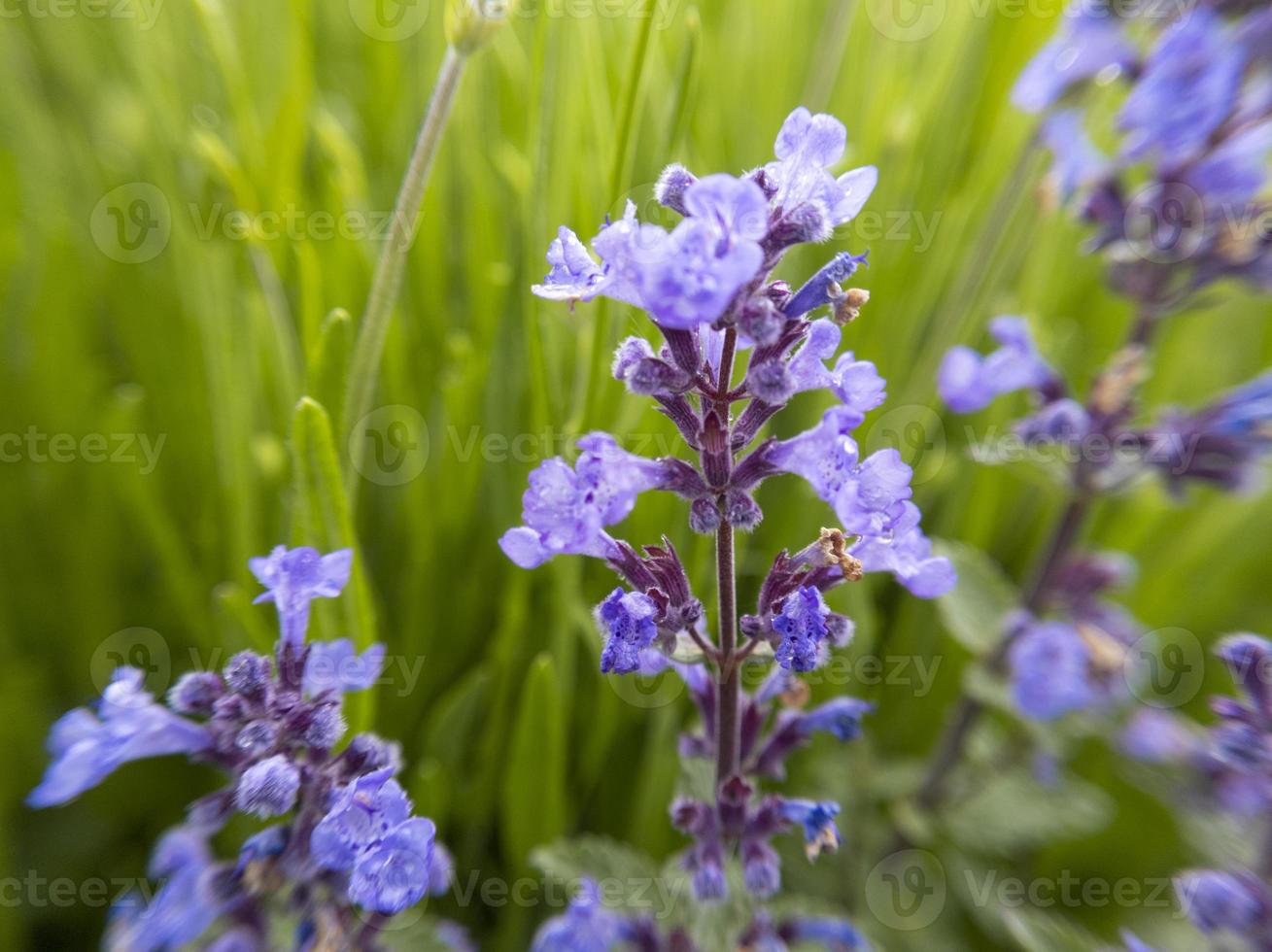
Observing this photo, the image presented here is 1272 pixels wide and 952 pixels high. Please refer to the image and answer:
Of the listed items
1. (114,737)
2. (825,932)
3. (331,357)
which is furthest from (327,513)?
(825,932)

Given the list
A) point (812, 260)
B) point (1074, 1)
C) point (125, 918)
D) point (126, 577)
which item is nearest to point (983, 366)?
point (812, 260)

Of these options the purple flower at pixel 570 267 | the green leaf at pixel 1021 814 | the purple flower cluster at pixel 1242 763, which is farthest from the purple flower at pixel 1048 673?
the purple flower at pixel 570 267

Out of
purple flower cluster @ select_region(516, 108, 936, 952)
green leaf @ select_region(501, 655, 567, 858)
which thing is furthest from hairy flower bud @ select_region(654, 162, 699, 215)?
green leaf @ select_region(501, 655, 567, 858)

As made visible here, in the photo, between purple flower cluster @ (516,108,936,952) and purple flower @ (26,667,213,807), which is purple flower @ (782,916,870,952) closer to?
purple flower cluster @ (516,108,936,952)

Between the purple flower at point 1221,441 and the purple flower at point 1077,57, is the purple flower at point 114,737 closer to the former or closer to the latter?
the purple flower at point 1221,441

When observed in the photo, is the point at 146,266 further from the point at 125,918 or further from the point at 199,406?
the point at 125,918

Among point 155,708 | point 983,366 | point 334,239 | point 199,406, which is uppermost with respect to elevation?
point 334,239
